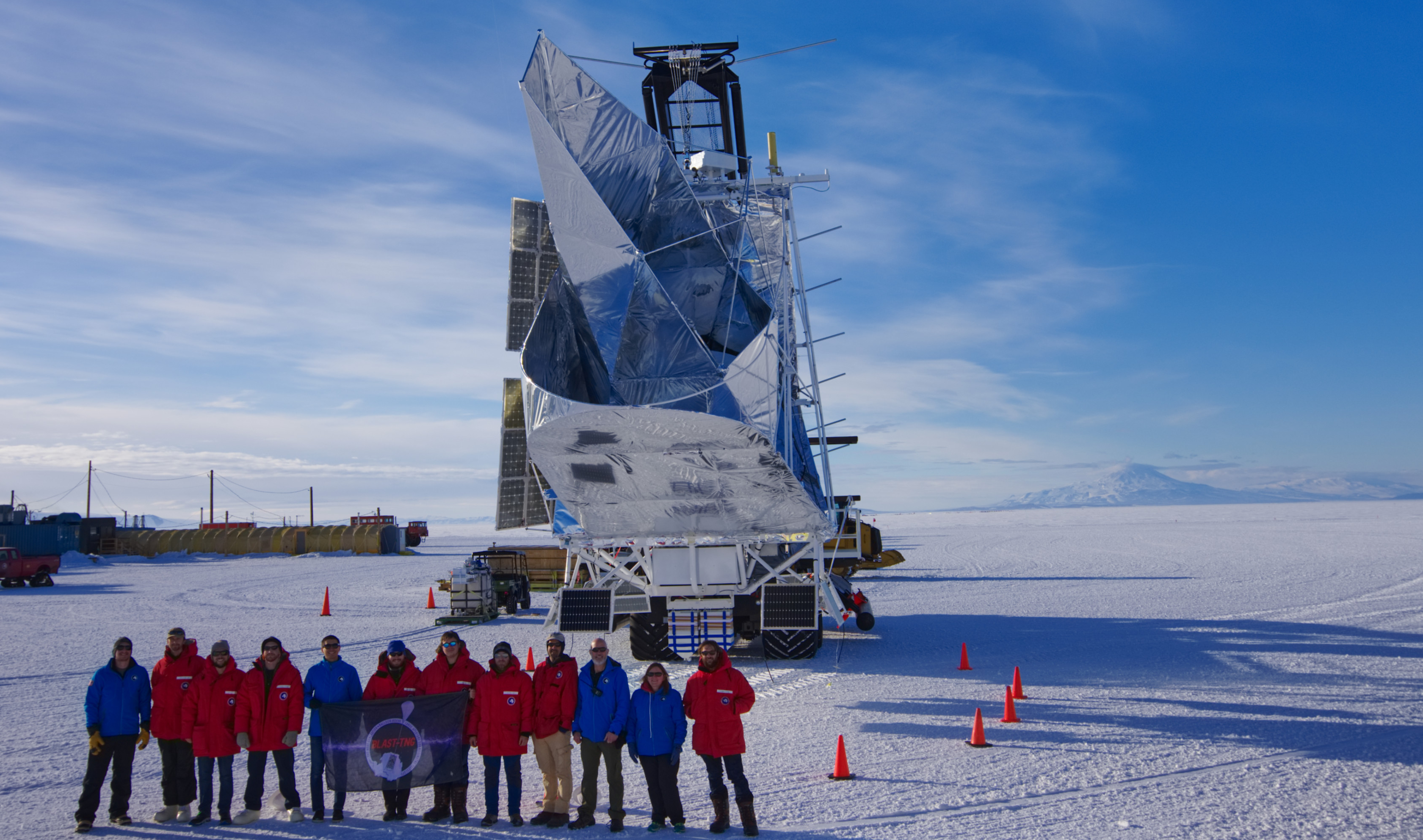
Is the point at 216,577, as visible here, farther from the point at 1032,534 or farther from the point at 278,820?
the point at 1032,534

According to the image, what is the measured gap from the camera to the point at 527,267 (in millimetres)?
14188

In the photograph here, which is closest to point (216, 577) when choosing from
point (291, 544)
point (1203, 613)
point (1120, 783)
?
point (291, 544)

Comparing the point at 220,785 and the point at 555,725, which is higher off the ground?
the point at 555,725

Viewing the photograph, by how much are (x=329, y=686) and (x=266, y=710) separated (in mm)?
497

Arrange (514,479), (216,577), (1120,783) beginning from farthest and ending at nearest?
(216,577) < (514,479) < (1120,783)

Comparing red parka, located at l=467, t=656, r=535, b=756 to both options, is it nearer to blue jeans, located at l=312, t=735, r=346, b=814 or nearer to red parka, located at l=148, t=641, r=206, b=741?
blue jeans, located at l=312, t=735, r=346, b=814

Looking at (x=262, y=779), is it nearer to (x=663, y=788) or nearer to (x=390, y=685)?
(x=390, y=685)

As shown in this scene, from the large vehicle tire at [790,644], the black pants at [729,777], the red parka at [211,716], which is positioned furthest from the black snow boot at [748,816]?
the large vehicle tire at [790,644]

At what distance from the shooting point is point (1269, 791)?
8.02m

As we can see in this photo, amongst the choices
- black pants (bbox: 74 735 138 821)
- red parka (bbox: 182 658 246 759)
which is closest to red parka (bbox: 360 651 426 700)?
red parka (bbox: 182 658 246 759)

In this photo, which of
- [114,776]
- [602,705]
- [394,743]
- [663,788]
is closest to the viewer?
[663,788]

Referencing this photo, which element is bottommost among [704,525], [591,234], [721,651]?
[721,651]

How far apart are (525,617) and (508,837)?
16.2m

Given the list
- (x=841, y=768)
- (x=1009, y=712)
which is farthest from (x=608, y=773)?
(x=1009, y=712)
